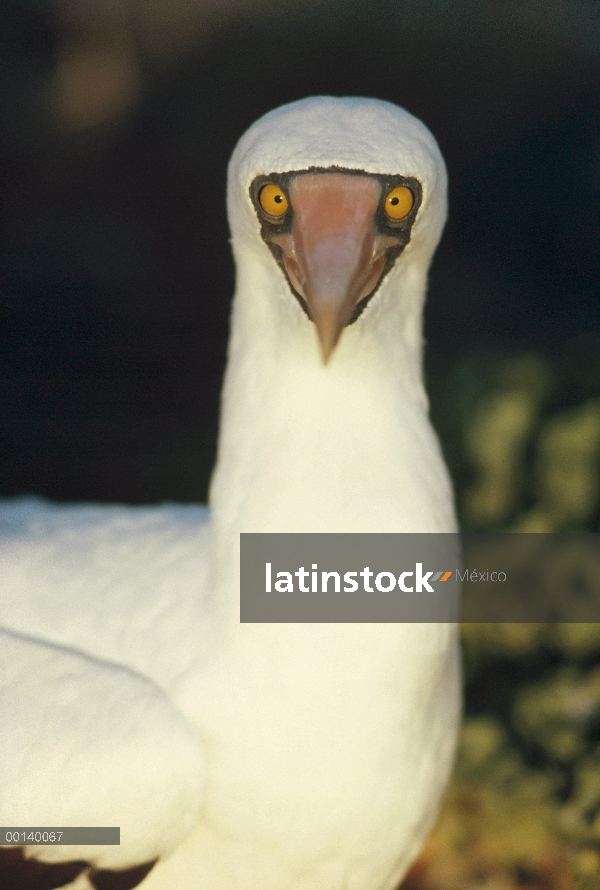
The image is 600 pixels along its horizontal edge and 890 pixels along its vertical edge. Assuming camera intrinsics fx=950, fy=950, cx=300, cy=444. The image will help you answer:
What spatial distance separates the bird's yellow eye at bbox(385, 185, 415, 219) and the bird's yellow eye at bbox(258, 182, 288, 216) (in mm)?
185

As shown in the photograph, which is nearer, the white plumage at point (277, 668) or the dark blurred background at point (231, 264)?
the white plumage at point (277, 668)

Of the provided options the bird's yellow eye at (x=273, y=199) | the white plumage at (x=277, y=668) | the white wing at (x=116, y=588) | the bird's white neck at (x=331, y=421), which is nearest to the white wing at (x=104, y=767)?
the white plumage at (x=277, y=668)

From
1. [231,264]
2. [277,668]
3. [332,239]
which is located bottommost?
[277,668]

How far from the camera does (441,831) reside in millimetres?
3104

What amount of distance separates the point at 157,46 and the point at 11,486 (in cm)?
235

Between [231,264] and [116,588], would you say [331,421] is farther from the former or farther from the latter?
[231,264]

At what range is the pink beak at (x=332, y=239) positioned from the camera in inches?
64.1

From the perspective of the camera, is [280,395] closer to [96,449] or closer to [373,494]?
[373,494]

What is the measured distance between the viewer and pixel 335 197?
1.64 meters

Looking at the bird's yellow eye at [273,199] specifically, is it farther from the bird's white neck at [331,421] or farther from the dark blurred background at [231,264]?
the dark blurred background at [231,264]

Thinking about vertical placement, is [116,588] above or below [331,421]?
below

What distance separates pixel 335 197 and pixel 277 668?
886mm

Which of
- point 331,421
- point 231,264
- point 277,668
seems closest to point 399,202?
point 331,421

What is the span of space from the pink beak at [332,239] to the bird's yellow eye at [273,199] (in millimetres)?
29
